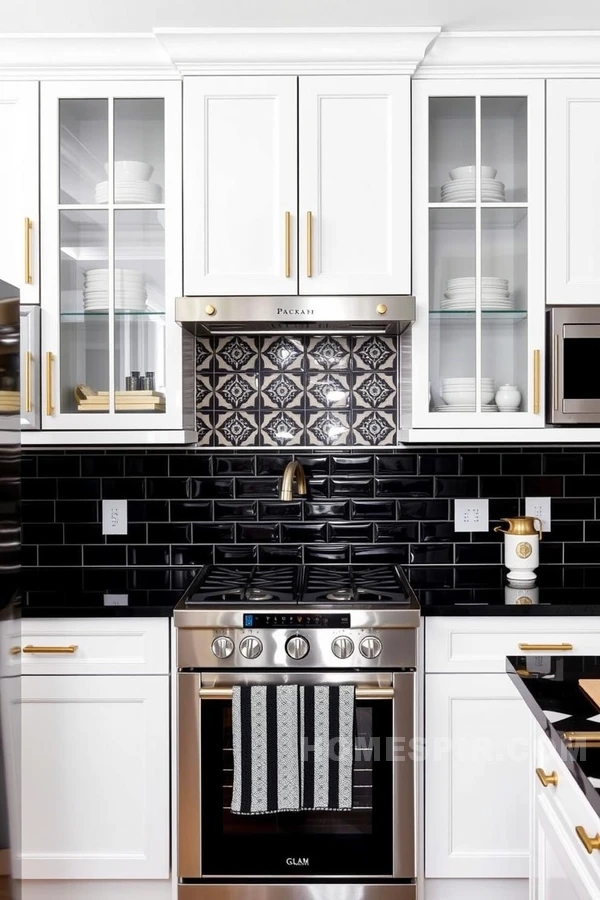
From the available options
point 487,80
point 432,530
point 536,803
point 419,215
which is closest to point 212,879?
point 536,803

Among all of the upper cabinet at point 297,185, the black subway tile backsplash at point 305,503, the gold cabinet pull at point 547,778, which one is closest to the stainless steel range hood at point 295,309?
the upper cabinet at point 297,185

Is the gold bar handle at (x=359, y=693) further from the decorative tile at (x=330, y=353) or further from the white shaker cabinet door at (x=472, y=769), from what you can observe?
the decorative tile at (x=330, y=353)

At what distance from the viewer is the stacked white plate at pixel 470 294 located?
231cm

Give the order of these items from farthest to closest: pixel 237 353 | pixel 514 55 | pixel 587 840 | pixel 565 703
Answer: pixel 237 353 < pixel 514 55 < pixel 565 703 < pixel 587 840

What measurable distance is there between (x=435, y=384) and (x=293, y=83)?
3.31 feet

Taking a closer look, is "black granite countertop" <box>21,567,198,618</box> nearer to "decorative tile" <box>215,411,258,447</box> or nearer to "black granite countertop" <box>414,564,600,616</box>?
"decorative tile" <box>215,411,258,447</box>

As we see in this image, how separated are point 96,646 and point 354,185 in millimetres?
1577

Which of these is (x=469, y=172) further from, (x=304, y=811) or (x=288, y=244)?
(x=304, y=811)

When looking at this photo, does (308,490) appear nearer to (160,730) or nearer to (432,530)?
(432,530)

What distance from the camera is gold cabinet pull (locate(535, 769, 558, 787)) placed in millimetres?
1264

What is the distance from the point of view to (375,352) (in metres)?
2.64

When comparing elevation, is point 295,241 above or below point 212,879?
above

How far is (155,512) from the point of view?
2.65 metres

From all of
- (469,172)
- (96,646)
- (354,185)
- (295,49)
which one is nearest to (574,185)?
(469,172)
